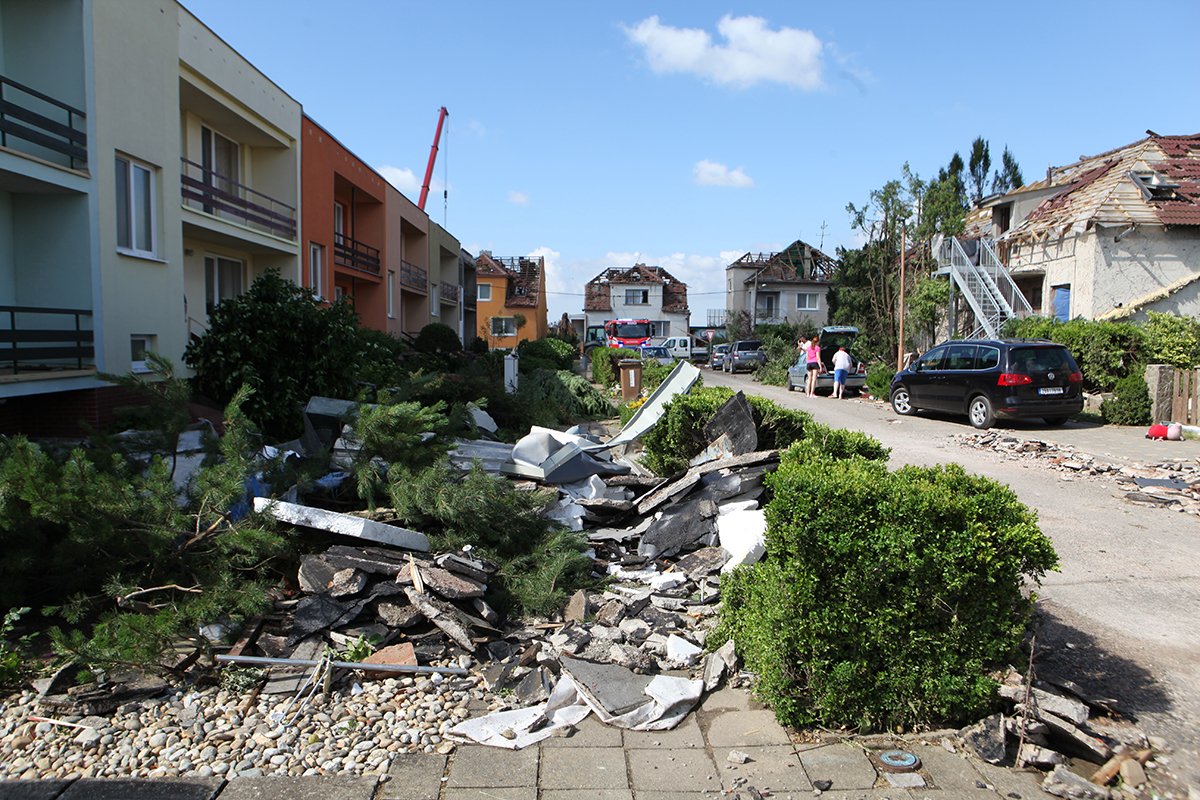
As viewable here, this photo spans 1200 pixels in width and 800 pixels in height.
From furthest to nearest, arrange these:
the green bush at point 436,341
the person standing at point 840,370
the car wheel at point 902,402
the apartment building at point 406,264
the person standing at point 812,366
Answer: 1. the apartment building at point 406,264
2. the green bush at point 436,341
3. the person standing at point 812,366
4. the person standing at point 840,370
5. the car wheel at point 902,402

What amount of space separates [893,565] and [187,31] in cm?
1525

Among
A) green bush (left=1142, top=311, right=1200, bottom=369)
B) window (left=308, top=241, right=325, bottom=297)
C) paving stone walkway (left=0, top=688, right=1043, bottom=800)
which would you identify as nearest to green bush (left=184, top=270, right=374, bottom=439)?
paving stone walkway (left=0, top=688, right=1043, bottom=800)

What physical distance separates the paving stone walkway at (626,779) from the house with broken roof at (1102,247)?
24760 mm

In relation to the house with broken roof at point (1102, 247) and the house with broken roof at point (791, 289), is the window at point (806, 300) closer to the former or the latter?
the house with broken roof at point (791, 289)

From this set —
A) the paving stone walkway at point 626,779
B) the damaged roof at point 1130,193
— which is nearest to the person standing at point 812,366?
the damaged roof at point 1130,193

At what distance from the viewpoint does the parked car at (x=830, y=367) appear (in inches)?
1004

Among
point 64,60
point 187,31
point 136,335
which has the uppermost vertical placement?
point 187,31

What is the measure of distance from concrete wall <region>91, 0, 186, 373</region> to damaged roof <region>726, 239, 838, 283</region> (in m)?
52.1

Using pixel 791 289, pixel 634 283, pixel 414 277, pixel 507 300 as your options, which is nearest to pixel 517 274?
pixel 507 300

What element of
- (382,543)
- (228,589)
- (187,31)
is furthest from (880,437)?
(187,31)

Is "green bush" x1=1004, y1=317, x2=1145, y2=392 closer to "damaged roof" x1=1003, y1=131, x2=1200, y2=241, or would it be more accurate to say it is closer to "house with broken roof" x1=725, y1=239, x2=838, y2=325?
"damaged roof" x1=1003, y1=131, x2=1200, y2=241

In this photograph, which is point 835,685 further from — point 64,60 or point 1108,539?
point 64,60

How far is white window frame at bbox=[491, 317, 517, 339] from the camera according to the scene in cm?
5753

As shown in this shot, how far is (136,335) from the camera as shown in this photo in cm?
1252
